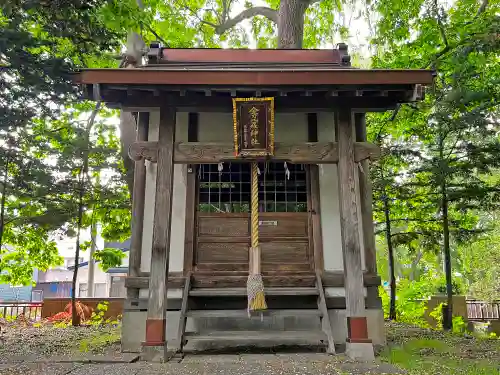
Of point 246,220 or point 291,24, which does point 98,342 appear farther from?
point 291,24

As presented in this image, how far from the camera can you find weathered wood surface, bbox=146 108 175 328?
4945 millimetres

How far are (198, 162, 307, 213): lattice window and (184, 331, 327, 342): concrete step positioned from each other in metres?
1.96

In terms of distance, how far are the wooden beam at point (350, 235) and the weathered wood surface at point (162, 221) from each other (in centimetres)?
226

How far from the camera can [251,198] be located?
6090mm

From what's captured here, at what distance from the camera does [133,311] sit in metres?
5.78

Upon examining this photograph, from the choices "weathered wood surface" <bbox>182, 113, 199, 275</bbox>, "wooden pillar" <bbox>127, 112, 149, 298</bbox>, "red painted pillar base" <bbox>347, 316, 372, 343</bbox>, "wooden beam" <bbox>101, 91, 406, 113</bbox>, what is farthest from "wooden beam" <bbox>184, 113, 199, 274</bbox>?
"red painted pillar base" <bbox>347, 316, 372, 343</bbox>

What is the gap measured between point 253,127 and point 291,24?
691 centimetres

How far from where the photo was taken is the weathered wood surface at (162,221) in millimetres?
4945

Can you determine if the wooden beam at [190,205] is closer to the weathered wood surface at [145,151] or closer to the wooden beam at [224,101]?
the wooden beam at [224,101]

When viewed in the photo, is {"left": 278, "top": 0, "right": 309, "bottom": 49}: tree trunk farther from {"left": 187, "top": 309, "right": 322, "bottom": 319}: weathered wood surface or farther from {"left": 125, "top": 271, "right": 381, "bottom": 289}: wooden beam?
{"left": 187, "top": 309, "right": 322, "bottom": 319}: weathered wood surface

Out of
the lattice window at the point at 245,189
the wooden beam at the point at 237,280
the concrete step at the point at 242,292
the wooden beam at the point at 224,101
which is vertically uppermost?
the wooden beam at the point at 224,101

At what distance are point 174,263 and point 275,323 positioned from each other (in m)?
1.78

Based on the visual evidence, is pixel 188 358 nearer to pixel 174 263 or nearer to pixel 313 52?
pixel 174 263

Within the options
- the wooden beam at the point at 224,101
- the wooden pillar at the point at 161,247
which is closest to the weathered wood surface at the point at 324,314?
the wooden pillar at the point at 161,247
